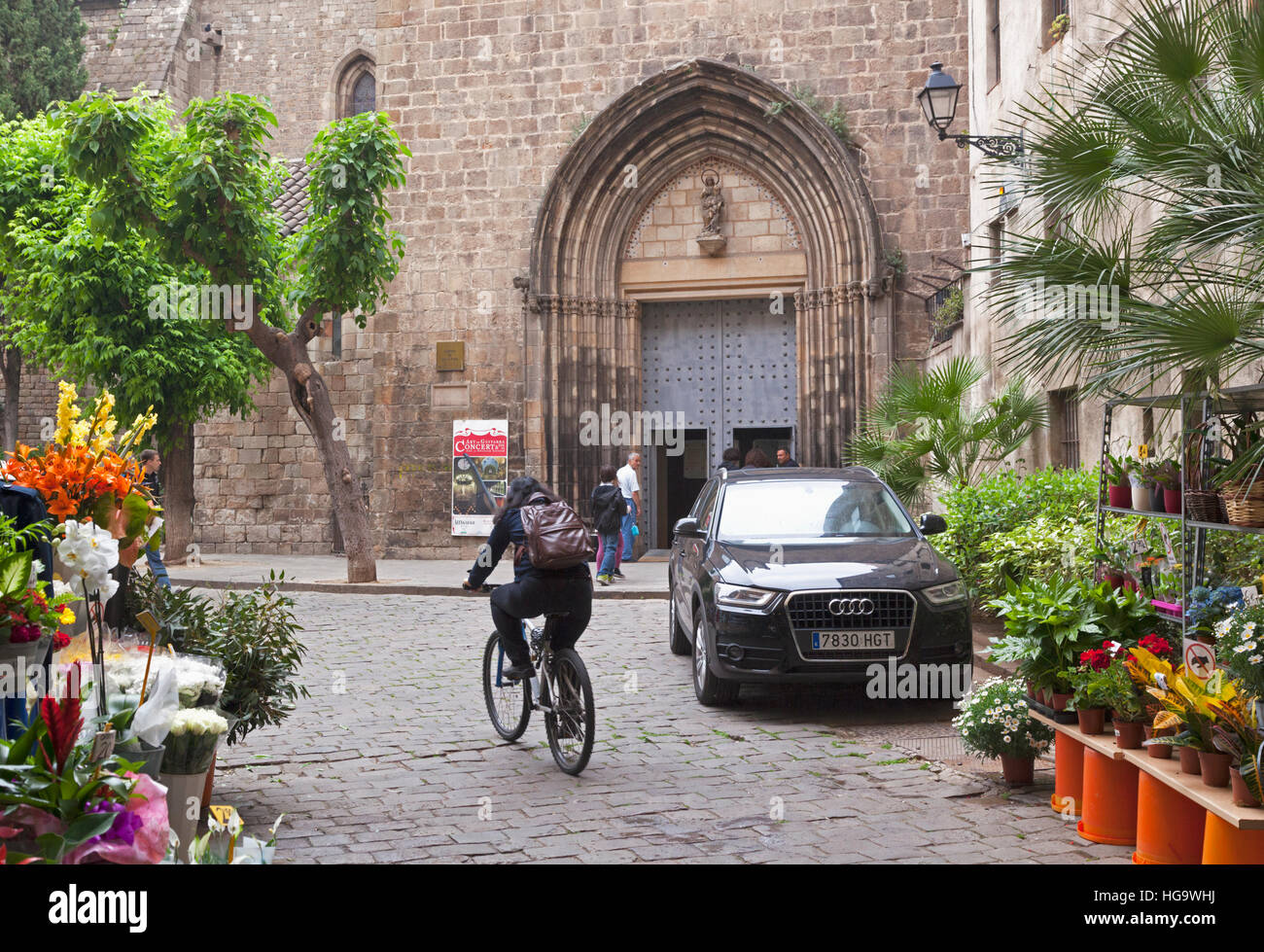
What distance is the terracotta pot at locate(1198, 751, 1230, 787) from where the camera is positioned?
4297 mm

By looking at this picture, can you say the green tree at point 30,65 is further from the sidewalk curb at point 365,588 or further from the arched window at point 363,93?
the sidewalk curb at point 365,588

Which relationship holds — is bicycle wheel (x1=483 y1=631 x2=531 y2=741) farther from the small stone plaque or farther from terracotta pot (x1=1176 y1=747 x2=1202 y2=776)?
the small stone plaque

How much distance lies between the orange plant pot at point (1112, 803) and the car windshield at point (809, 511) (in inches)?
157

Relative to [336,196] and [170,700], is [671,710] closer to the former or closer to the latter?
[170,700]

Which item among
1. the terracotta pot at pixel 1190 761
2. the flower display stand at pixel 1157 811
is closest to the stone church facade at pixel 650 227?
the flower display stand at pixel 1157 811

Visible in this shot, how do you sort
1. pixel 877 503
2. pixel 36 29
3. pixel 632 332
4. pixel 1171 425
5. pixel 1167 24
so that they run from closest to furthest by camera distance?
pixel 1167 24 < pixel 877 503 < pixel 1171 425 < pixel 632 332 < pixel 36 29

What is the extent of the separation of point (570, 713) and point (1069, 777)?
255 cm

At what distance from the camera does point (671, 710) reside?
27.7 ft

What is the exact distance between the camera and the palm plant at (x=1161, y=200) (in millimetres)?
5055

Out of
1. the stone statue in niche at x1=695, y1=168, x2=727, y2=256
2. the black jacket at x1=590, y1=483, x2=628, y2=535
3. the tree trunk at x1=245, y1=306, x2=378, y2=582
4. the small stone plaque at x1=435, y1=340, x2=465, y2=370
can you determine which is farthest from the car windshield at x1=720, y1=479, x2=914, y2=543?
the small stone plaque at x1=435, y1=340, x2=465, y2=370

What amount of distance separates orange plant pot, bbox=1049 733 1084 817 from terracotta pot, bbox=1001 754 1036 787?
1.70ft

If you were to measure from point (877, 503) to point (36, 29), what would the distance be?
2605cm
